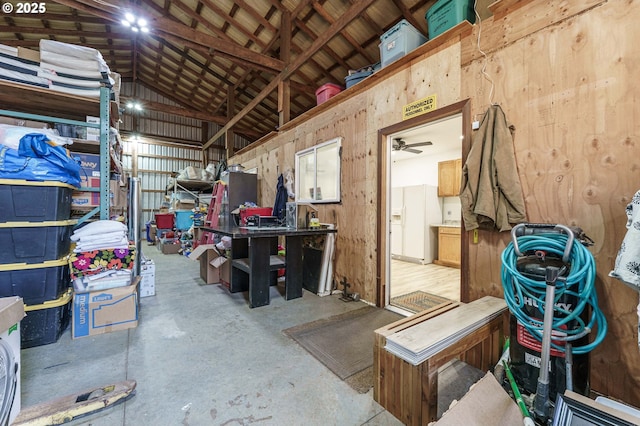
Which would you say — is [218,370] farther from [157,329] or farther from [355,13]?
[355,13]

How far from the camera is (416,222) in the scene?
5941mm

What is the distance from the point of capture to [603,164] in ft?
5.34

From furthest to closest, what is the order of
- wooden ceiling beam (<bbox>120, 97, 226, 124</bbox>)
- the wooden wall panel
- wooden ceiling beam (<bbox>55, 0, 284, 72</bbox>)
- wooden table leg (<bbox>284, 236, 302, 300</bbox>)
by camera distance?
wooden ceiling beam (<bbox>120, 97, 226, 124</bbox>)
wooden ceiling beam (<bbox>55, 0, 284, 72</bbox>)
wooden table leg (<bbox>284, 236, 302, 300</bbox>)
the wooden wall panel

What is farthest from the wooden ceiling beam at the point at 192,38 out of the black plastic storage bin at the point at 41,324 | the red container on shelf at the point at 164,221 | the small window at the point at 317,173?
the red container on shelf at the point at 164,221

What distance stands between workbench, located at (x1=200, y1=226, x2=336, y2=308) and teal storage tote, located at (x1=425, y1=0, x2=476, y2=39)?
8.06 feet

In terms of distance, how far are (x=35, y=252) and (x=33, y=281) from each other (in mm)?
233

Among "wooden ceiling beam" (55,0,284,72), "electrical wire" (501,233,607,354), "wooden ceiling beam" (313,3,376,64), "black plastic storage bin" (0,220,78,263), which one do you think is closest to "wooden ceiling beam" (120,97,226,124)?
"wooden ceiling beam" (55,0,284,72)

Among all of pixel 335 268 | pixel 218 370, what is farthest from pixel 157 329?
pixel 335 268

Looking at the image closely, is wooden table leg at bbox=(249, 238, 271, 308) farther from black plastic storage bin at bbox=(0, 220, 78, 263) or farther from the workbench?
black plastic storage bin at bbox=(0, 220, 78, 263)

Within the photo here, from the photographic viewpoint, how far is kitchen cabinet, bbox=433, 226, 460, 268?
17.4ft

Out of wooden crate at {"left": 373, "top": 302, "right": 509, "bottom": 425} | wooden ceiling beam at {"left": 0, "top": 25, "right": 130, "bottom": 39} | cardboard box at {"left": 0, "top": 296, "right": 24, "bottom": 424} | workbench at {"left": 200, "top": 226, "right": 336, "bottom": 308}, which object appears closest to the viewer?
cardboard box at {"left": 0, "top": 296, "right": 24, "bottom": 424}

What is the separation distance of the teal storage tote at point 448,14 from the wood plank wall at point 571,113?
6.3 inches

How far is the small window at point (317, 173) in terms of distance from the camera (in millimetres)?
4176

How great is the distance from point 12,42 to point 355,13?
8.79m
